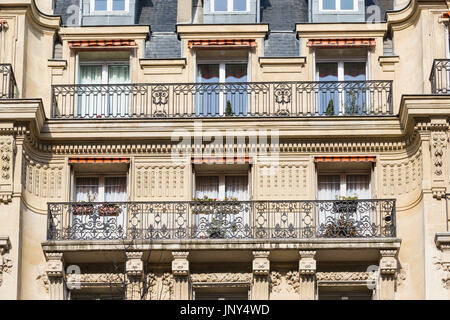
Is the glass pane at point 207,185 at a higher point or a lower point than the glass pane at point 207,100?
lower

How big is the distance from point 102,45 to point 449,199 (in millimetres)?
8049

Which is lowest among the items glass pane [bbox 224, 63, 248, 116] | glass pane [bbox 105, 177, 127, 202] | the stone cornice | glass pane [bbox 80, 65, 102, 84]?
glass pane [bbox 105, 177, 127, 202]

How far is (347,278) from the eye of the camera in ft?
112

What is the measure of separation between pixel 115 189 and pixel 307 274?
455 centimetres

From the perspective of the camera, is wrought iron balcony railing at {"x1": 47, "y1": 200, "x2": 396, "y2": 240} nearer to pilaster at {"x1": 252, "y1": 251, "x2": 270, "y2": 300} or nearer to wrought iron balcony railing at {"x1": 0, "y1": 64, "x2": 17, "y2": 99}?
pilaster at {"x1": 252, "y1": 251, "x2": 270, "y2": 300}

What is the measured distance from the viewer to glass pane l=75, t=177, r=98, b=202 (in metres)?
35.5

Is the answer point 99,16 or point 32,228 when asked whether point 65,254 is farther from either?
point 99,16

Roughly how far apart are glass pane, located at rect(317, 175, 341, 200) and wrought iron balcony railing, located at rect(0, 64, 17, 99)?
6.42 meters

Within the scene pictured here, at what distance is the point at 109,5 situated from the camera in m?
37.1

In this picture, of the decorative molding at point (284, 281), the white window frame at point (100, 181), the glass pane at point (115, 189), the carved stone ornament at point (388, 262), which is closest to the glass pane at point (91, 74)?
the white window frame at point (100, 181)

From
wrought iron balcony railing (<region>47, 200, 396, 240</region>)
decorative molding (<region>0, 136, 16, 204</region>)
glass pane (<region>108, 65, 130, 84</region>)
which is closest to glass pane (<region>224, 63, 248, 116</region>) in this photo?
wrought iron balcony railing (<region>47, 200, 396, 240</region>)

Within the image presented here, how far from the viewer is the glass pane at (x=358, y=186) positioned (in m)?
35.3

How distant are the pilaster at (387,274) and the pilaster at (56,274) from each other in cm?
613

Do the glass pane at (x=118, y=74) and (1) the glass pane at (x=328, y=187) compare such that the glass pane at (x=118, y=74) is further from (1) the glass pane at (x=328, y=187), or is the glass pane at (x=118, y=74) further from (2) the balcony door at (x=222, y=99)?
(1) the glass pane at (x=328, y=187)
